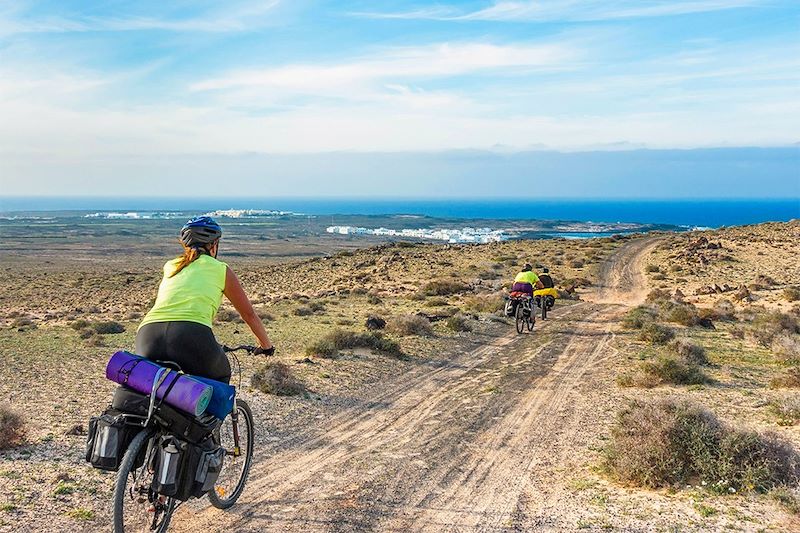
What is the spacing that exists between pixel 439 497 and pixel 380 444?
199 cm

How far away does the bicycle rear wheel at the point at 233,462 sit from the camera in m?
6.22

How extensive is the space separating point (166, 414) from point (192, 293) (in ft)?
3.04

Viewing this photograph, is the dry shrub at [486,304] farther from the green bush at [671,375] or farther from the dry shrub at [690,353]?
the green bush at [671,375]

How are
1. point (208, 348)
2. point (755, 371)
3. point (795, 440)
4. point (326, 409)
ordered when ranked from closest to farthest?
point (208, 348), point (795, 440), point (326, 409), point (755, 371)

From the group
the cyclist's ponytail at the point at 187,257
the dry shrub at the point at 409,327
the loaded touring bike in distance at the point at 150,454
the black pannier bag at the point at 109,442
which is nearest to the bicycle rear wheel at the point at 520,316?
the dry shrub at the point at 409,327

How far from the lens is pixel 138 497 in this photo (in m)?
4.97

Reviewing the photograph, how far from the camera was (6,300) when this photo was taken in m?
44.5

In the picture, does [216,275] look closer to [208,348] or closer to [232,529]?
[208,348]

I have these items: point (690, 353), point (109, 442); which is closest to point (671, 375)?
point (690, 353)

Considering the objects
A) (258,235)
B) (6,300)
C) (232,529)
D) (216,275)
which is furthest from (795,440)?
(258,235)

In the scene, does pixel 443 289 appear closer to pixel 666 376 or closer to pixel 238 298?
pixel 666 376

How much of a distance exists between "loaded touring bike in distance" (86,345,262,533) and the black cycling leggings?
0.29 ft

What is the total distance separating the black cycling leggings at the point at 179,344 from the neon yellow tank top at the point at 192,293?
6 cm

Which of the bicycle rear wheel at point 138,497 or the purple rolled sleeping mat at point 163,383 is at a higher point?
the purple rolled sleeping mat at point 163,383
